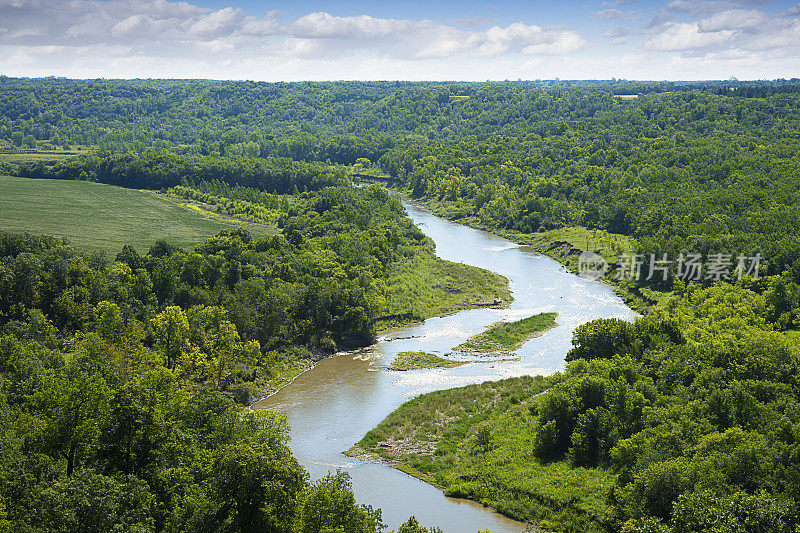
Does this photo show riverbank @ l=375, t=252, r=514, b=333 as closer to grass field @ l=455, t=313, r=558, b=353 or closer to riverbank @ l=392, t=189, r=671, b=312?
grass field @ l=455, t=313, r=558, b=353

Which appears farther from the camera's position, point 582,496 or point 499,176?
point 499,176

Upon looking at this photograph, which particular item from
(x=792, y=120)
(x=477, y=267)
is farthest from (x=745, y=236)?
(x=792, y=120)

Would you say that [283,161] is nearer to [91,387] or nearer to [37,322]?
[37,322]

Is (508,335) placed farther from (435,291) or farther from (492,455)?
(492,455)

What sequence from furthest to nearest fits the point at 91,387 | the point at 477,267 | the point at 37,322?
the point at 477,267
the point at 37,322
the point at 91,387

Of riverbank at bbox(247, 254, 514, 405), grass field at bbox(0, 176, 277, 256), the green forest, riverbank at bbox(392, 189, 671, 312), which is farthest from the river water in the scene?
grass field at bbox(0, 176, 277, 256)

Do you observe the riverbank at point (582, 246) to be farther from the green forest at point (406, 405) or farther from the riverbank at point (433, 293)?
the riverbank at point (433, 293)
